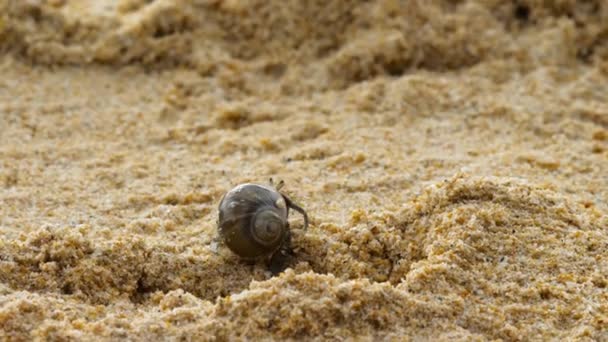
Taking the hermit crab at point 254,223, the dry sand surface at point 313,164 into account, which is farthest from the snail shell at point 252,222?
the dry sand surface at point 313,164

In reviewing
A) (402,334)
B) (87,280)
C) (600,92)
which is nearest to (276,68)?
(600,92)

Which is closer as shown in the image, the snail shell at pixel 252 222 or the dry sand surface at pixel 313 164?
the dry sand surface at pixel 313 164

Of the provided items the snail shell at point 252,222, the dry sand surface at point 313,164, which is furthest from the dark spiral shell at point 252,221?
the dry sand surface at point 313,164

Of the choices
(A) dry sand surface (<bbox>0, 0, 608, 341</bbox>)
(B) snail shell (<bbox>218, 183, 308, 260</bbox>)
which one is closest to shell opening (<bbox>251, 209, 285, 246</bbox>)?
(B) snail shell (<bbox>218, 183, 308, 260</bbox>)

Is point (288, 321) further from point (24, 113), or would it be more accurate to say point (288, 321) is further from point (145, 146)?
point (24, 113)

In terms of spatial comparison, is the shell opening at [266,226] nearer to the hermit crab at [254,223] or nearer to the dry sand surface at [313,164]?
the hermit crab at [254,223]

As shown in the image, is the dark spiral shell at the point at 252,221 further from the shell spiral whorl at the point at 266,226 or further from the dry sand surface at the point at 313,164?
the dry sand surface at the point at 313,164
